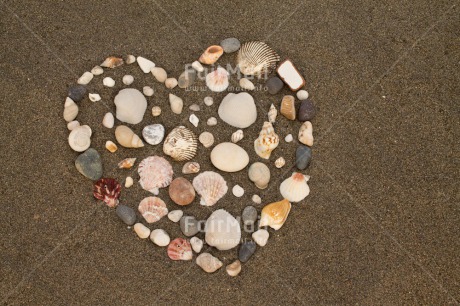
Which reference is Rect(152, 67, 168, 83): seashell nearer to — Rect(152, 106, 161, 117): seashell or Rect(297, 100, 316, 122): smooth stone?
Rect(152, 106, 161, 117): seashell

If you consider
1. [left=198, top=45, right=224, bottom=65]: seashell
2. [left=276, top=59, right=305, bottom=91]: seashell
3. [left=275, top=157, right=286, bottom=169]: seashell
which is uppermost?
[left=276, top=59, right=305, bottom=91]: seashell

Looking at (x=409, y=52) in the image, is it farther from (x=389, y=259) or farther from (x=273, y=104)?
(x=389, y=259)

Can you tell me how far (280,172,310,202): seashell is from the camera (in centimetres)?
315

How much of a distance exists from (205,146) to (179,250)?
75 centimetres

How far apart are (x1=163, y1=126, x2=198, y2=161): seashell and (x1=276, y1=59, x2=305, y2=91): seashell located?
797mm

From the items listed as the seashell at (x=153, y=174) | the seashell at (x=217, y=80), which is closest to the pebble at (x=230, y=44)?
the seashell at (x=217, y=80)

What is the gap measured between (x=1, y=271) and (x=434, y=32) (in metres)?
3.56

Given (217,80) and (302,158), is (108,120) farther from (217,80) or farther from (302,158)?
(302,158)

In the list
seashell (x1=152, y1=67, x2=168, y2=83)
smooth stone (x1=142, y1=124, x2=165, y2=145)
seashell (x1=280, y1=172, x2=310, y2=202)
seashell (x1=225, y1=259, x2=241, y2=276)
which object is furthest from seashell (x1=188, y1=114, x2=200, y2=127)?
seashell (x1=225, y1=259, x2=241, y2=276)

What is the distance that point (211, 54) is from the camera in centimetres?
331

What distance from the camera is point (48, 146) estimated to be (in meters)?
3.16

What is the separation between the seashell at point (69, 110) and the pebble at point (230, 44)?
3.80 ft

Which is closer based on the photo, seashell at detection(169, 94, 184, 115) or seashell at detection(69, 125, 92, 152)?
seashell at detection(69, 125, 92, 152)

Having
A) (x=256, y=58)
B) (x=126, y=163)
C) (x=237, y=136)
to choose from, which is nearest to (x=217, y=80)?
(x=256, y=58)
